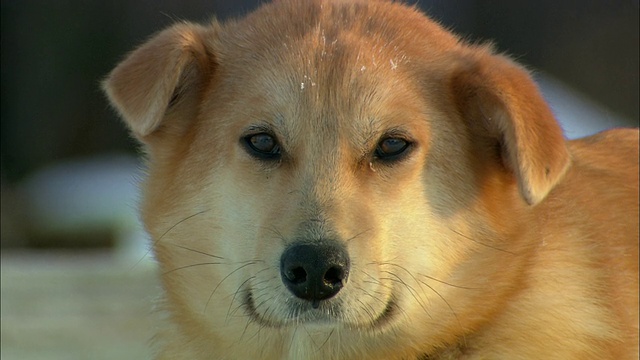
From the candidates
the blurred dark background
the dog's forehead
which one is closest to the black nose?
the dog's forehead

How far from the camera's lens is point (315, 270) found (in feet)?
10.1

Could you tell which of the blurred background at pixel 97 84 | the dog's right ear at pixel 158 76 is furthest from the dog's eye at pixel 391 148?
the blurred background at pixel 97 84

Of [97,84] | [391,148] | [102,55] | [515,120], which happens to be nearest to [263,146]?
[391,148]

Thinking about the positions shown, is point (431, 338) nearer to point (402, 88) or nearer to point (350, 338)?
point (350, 338)

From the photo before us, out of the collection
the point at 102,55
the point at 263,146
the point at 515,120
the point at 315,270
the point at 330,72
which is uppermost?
the point at 515,120

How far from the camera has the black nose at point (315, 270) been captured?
10.1 feet

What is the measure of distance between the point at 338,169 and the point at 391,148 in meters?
0.21

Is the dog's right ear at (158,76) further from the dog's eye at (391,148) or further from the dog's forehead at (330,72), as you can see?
the dog's eye at (391,148)

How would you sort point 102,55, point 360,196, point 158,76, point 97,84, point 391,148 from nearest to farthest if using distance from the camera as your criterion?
point 360,196, point 391,148, point 158,76, point 97,84, point 102,55

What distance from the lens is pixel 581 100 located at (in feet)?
34.5

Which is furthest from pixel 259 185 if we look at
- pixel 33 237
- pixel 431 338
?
pixel 33 237

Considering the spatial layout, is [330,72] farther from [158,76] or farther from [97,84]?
[97,84]

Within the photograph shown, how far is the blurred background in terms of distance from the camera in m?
10.1

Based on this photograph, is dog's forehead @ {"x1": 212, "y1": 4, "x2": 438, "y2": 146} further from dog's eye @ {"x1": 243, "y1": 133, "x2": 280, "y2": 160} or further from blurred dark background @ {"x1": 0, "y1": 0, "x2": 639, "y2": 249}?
blurred dark background @ {"x1": 0, "y1": 0, "x2": 639, "y2": 249}
